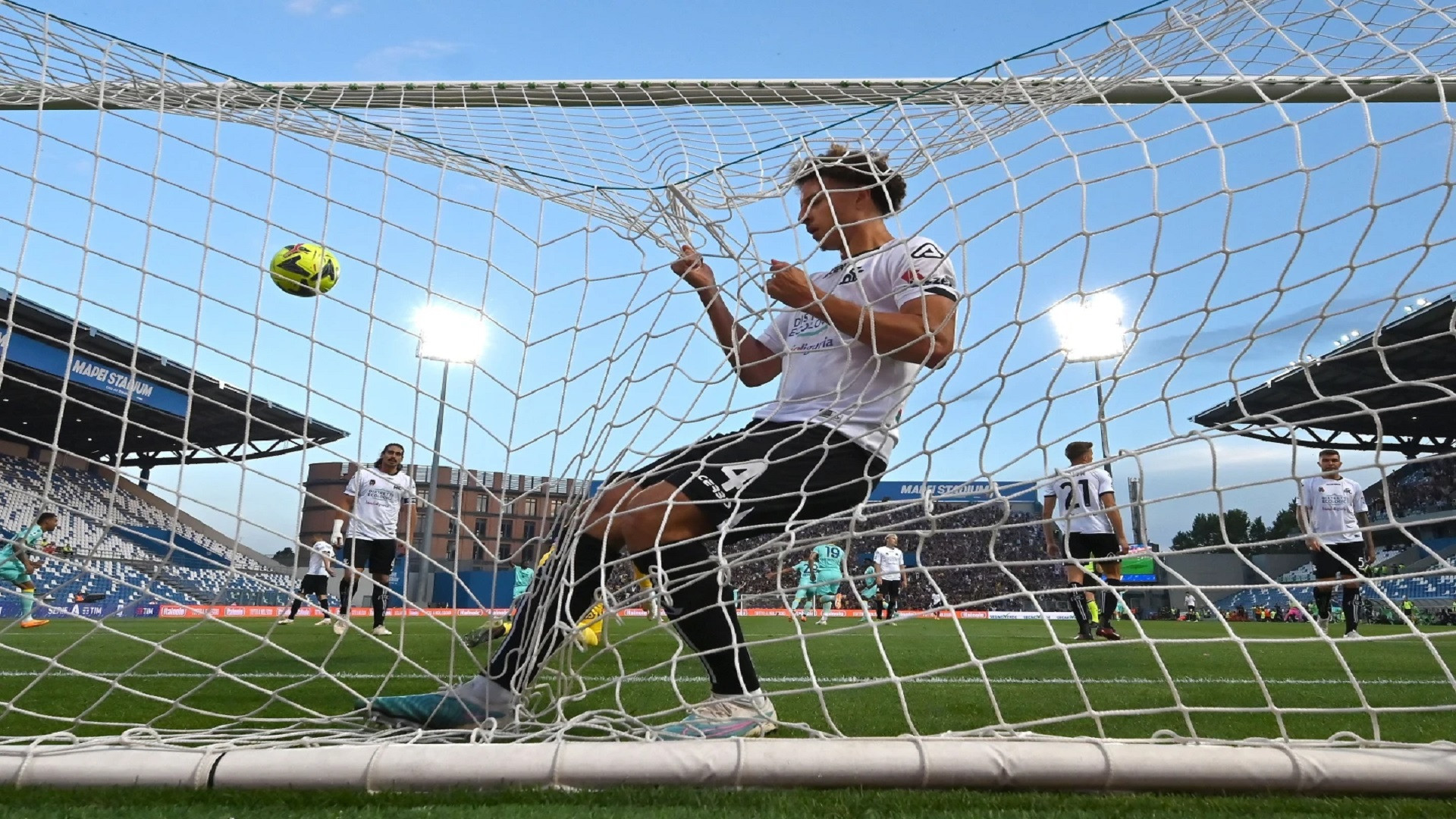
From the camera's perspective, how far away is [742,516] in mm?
2387

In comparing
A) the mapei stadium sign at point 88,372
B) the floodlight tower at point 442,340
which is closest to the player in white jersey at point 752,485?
the floodlight tower at point 442,340

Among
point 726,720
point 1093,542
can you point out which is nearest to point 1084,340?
point 726,720

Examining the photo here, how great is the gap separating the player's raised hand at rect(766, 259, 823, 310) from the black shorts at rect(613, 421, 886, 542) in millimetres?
327

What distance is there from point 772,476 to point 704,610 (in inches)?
14.8

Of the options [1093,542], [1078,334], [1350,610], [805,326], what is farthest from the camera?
[1093,542]

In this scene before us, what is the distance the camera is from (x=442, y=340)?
10.6ft

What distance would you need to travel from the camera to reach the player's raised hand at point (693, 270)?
2.83m

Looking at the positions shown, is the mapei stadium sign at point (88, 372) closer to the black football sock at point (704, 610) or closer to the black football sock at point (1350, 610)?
the black football sock at point (704, 610)

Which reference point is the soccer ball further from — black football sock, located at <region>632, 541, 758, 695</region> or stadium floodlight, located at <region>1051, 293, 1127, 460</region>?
stadium floodlight, located at <region>1051, 293, 1127, 460</region>

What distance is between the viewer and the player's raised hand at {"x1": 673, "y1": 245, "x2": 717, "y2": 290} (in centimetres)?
283

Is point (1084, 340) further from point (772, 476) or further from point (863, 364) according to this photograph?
point (772, 476)

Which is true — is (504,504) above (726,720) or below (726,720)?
above

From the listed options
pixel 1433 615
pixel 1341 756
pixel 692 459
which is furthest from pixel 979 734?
pixel 1433 615

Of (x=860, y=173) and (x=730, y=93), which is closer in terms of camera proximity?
(x=860, y=173)
